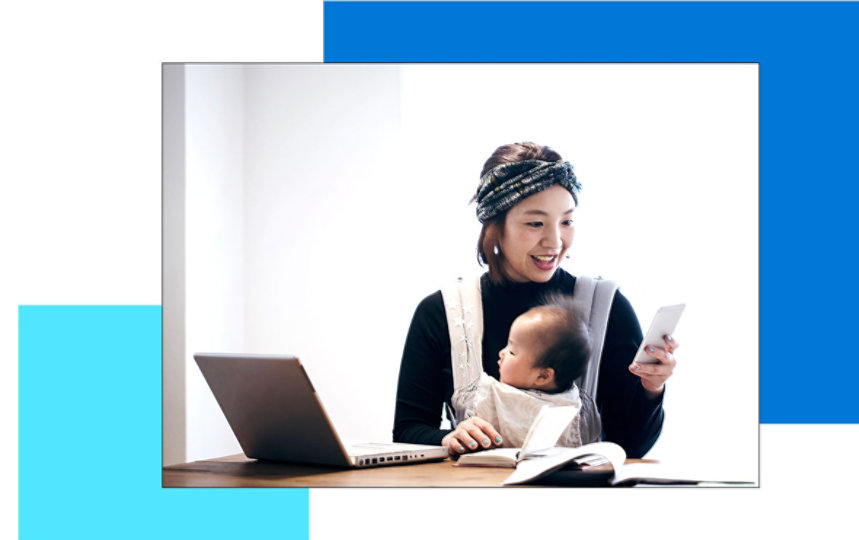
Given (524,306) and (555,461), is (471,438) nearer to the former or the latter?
(555,461)

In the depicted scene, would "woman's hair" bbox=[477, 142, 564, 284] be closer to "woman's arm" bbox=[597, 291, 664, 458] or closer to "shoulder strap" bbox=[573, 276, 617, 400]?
"shoulder strap" bbox=[573, 276, 617, 400]

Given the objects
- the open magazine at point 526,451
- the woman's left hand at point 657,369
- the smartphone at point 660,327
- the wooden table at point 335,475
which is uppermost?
the smartphone at point 660,327

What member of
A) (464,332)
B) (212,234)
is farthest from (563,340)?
(212,234)

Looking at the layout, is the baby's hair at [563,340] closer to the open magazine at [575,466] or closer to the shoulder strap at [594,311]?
the shoulder strap at [594,311]

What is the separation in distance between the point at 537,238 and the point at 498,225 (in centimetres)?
15

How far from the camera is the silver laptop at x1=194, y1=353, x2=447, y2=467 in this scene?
2.02 meters

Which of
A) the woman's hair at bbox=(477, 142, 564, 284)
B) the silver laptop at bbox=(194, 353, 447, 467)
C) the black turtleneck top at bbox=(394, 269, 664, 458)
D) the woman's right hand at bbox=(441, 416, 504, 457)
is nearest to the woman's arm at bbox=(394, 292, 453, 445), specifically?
the black turtleneck top at bbox=(394, 269, 664, 458)

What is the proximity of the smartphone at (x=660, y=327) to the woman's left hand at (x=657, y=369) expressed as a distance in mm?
15

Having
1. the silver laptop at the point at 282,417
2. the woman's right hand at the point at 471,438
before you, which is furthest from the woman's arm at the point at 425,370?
the silver laptop at the point at 282,417

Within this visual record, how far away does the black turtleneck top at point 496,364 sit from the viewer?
115 inches

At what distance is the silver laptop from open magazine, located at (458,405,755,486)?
197 millimetres

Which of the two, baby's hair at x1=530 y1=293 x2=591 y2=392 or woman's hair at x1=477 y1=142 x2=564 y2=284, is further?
woman's hair at x1=477 y1=142 x2=564 y2=284

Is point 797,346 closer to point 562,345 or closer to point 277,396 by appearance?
point 562,345

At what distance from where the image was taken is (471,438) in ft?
7.23
